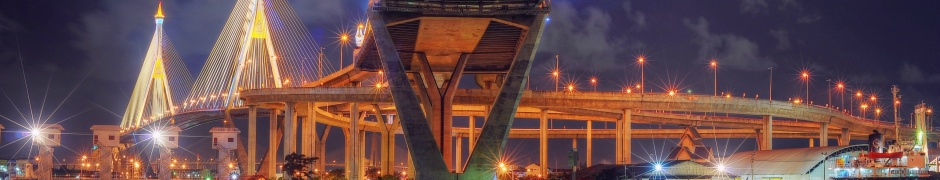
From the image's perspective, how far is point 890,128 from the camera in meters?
159

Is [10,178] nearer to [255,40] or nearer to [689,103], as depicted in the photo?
[255,40]

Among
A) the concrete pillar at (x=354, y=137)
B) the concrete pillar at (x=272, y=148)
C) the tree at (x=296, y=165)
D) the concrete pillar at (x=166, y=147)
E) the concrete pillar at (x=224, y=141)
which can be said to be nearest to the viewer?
the tree at (x=296, y=165)

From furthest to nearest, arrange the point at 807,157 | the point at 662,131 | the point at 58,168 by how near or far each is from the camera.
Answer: the point at 58,168, the point at 662,131, the point at 807,157

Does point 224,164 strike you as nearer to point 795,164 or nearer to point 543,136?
point 543,136

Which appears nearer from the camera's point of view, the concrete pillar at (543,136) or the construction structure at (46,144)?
the construction structure at (46,144)

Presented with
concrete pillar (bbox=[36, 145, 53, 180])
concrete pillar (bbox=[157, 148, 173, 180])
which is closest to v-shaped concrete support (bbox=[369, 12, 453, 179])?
concrete pillar (bbox=[36, 145, 53, 180])

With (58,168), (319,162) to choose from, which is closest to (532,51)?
(319,162)

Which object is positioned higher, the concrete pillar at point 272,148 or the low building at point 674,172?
the concrete pillar at point 272,148

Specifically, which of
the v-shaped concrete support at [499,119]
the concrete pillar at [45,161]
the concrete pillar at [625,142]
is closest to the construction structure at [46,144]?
the concrete pillar at [45,161]

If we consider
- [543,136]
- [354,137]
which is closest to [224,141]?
[354,137]

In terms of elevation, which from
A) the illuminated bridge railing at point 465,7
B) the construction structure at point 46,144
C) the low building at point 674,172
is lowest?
the low building at point 674,172

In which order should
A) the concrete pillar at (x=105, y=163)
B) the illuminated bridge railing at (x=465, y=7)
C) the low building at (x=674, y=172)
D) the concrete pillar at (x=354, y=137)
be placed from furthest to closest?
the concrete pillar at (x=354, y=137) < the concrete pillar at (x=105, y=163) < the low building at (x=674, y=172) < the illuminated bridge railing at (x=465, y=7)

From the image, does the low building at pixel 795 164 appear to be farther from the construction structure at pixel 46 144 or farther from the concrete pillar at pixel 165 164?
the construction structure at pixel 46 144

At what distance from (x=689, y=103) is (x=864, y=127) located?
49364 millimetres
